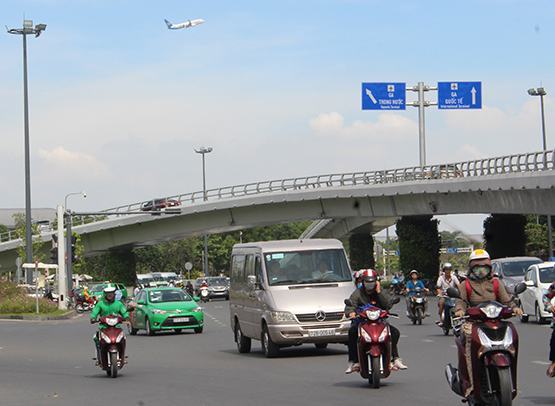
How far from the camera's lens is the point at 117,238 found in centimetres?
8400

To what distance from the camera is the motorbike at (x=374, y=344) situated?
48.9ft

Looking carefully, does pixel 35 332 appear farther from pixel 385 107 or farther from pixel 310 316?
pixel 385 107

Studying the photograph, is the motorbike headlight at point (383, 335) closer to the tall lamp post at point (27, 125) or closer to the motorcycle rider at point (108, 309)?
the motorcycle rider at point (108, 309)

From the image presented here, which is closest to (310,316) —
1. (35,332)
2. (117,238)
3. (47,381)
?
(47,381)

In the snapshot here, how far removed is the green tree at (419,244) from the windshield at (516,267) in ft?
118

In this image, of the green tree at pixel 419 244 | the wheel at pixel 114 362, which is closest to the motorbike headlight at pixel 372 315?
the wheel at pixel 114 362

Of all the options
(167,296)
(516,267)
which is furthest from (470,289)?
(516,267)

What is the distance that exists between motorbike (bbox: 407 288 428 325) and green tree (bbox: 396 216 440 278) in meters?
40.1

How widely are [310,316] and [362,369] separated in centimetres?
579

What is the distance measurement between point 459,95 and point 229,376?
156 feet

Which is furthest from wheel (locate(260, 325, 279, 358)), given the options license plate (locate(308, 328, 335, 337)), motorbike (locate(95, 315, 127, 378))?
motorbike (locate(95, 315, 127, 378))

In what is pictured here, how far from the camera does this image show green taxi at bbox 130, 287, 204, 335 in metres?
32.1

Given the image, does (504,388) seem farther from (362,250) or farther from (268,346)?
(362,250)

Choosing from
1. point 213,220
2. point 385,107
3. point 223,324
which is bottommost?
point 223,324
